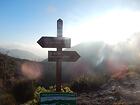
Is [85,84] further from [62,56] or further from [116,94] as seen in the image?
[62,56]

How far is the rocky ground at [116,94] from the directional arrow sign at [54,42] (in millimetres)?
6458

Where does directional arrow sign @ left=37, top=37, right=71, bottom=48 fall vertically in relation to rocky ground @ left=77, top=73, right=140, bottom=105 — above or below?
above

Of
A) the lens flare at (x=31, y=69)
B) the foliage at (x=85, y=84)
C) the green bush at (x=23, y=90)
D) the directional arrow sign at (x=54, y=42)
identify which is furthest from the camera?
the lens flare at (x=31, y=69)

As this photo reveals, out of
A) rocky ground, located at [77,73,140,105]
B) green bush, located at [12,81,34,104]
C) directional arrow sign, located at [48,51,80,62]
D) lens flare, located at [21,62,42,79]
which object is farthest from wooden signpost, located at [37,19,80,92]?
lens flare, located at [21,62,42,79]

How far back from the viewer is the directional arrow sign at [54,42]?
1138 cm

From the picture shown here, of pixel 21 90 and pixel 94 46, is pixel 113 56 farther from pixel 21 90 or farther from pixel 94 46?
pixel 21 90

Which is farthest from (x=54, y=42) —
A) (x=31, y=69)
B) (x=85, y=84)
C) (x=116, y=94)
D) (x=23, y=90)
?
(x=31, y=69)

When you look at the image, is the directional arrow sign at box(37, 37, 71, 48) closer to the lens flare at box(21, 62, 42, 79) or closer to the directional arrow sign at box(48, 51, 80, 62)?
the directional arrow sign at box(48, 51, 80, 62)

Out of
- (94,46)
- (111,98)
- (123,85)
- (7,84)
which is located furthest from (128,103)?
(94,46)

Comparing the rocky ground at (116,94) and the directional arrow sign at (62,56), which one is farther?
the rocky ground at (116,94)

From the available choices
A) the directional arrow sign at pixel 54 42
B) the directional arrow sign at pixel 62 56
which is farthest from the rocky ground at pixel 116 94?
the directional arrow sign at pixel 54 42

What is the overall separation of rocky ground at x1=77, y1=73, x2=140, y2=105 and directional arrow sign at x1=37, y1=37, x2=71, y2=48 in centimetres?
646

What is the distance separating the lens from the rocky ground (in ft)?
60.5

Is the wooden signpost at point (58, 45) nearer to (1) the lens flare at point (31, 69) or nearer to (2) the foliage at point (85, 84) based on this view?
(2) the foliage at point (85, 84)
